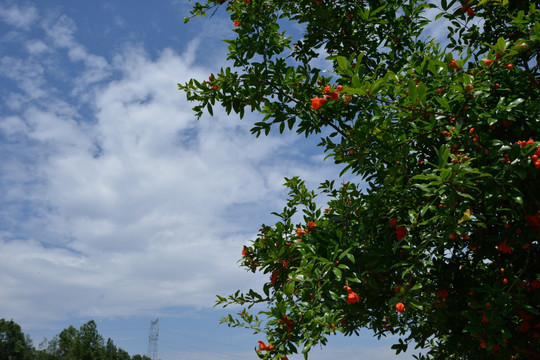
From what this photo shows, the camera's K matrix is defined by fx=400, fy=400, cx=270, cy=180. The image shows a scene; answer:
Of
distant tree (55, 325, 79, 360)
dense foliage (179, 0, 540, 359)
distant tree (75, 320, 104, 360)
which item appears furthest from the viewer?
distant tree (55, 325, 79, 360)

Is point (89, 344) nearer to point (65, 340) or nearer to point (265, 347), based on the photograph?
point (65, 340)

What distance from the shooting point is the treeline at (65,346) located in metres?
70.2

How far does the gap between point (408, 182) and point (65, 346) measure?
319 feet

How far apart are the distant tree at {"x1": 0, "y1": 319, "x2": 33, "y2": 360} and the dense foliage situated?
102m

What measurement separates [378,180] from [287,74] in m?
1.63

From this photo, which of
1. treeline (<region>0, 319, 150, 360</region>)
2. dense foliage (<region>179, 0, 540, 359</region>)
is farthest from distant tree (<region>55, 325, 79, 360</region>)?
dense foliage (<region>179, 0, 540, 359</region>)

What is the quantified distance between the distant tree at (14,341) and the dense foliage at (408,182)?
102m

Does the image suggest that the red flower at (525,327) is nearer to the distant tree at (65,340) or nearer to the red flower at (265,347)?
the red flower at (265,347)

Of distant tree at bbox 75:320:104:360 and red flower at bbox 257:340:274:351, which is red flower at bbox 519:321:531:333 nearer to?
red flower at bbox 257:340:274:351

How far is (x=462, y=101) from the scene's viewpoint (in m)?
3.65

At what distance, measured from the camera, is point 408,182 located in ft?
13.0

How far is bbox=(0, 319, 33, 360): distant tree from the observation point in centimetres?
8631

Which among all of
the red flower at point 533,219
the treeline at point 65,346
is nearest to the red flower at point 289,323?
the red flower at point 533,219

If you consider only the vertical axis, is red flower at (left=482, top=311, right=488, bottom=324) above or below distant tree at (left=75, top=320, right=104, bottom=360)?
below
